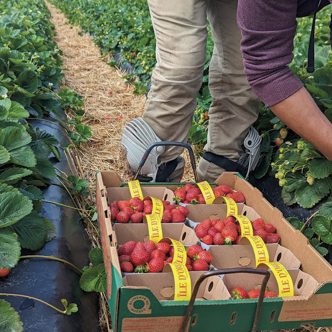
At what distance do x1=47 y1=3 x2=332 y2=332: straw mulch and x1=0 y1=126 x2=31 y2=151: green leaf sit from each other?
0.69 meters

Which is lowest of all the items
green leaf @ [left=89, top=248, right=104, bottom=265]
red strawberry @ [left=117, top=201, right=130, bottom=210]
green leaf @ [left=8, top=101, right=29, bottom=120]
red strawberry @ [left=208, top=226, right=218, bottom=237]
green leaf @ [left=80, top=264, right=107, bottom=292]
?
green leaf @ [left=89, top=248, right=104, bottom=265]

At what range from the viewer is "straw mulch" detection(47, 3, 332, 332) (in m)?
3.72

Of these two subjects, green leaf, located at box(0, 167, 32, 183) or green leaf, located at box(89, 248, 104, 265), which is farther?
green leaf, located at box(89, 248, 104, 265)

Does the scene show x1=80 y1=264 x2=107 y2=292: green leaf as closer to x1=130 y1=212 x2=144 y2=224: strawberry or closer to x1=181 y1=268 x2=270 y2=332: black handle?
x1=130 y1=212 x2=144 y2=224: strawberry

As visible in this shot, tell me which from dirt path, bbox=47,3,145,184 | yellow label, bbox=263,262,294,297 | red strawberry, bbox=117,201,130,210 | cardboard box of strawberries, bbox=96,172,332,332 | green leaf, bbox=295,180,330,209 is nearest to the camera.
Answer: cardboard box of strawberries, bbox=96,172,332,332

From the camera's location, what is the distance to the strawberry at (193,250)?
2045 mm

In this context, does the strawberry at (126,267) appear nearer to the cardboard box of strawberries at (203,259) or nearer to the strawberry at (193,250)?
the cardboard box of strawberries at (203,259)

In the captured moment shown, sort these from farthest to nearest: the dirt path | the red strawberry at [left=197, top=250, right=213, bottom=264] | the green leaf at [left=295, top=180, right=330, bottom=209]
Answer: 1. the dirt path
2. the green leaf at [left=295, top=180, right=330, bottom=209]
3. the red strawberry at [left=197, top=250, right=213, bottom=264]

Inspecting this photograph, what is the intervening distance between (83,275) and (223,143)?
1300mm

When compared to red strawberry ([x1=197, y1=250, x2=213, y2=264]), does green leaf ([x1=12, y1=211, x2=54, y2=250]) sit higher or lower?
lower

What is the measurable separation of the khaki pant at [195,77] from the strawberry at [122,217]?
2.22ft

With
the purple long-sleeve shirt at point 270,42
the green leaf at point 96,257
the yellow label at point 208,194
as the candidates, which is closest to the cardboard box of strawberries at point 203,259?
the yellow label at point 208,194

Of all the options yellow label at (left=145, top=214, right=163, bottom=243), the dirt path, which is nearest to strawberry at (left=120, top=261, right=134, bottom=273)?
yellow label at (left=145, top=214, right=163, bottom=243)

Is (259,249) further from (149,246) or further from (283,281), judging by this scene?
(149,246)
